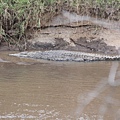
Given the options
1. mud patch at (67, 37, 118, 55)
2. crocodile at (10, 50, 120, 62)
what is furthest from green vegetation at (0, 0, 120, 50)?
crocodile at (10, 50, 120, 62)

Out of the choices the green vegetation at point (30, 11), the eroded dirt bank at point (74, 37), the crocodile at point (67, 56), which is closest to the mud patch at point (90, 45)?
the eroded dirt bank at point (74, 37)

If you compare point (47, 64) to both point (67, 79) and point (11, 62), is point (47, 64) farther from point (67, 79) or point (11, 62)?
point (67, 79)

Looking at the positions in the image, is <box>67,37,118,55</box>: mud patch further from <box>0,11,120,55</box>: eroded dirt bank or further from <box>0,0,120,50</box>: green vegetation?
<box>0,0,120,50</box>: green vegetation

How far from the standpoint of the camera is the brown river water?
145 inches

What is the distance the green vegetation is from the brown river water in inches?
51.1

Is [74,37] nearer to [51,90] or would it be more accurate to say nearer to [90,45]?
[90,45]

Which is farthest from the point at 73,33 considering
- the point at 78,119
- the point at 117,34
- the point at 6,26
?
the point at 78,119

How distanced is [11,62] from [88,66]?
153 centimetres

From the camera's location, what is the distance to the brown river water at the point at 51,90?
145 inches

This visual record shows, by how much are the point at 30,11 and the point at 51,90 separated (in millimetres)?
3823

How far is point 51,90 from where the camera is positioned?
183 inches

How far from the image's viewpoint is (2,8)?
791cm

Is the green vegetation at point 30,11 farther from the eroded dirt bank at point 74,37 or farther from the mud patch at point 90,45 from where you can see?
the mud patch at point 90,45

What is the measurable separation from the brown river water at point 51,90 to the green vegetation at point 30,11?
4.26ft
